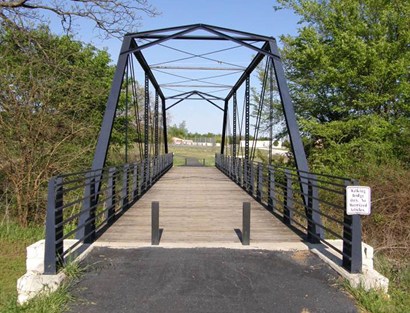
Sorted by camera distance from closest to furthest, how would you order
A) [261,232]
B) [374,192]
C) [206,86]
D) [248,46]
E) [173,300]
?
[173,300], [261,232], [248,46], [374,192], [206,86]

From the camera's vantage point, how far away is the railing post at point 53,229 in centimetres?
465

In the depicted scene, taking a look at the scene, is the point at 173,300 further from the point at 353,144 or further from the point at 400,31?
the point at 400,31

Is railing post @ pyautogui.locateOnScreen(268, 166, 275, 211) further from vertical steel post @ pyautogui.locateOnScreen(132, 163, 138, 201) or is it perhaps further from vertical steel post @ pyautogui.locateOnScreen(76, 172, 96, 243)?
vertical steel post @ pyautogui.locateOnScreen(76, 172, 96, 243)

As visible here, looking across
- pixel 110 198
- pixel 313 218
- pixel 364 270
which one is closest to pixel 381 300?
pixel 364 270

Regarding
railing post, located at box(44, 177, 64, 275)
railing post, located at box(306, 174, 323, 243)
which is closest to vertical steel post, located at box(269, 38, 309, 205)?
railing post, located at box(306, 174, 323, 243)

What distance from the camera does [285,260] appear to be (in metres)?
5.68

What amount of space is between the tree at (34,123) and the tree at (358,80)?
402 inches

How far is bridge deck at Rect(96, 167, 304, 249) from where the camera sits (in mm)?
6727

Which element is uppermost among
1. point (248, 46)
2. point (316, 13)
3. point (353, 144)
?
point (316, 13)

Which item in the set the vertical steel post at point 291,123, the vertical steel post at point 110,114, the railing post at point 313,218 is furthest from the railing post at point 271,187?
the vertical steel post at point 110,114

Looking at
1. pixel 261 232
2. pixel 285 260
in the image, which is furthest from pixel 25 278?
pixel 261 232

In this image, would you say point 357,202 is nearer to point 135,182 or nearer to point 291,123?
point 291,123

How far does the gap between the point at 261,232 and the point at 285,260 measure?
1.89 metres

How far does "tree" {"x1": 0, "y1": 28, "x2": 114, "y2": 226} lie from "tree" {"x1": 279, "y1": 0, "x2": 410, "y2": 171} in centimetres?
1020
